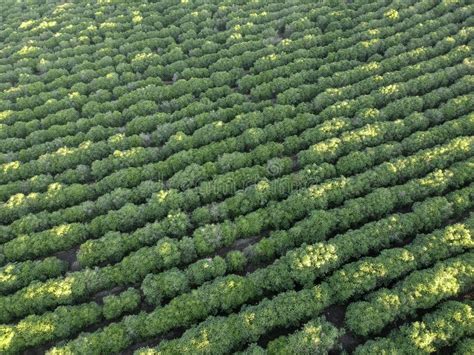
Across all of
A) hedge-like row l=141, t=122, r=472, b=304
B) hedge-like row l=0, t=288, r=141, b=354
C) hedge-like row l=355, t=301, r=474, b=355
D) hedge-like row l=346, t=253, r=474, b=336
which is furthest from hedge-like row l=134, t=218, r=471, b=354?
hedge-like row l=355, t=301, r=474, b=355

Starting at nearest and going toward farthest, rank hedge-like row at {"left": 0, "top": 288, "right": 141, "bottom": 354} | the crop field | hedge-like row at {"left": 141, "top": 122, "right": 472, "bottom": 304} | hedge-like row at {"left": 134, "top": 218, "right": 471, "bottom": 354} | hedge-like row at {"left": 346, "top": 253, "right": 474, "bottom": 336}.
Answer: hedge-like row at {"left": 134, "top": 218, "right": 471, "bottom": 354} → hedge-like row at {"left": 346, "top": 253, "right": 474, "bottom": 336} → hedge-like row at {"left": 0, "top": 288, "right": 141, "bottom": 354} → the crop field → hedge-like row at {"left": 141, "top": 122, "right": 472, "bottom": 304}

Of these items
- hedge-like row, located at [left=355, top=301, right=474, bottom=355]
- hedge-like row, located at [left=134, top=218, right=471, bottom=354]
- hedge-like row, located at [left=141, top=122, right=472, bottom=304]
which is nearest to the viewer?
hedge-like row, located at [left=355, top=301, right=474, bottom=355]

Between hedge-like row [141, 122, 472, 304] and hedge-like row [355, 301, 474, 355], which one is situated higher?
hedge-like row [141, 122, 472, 304]

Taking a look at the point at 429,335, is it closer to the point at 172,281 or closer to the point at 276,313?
the point at 276,313

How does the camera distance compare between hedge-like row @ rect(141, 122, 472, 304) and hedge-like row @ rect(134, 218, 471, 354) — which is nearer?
hedge-like row @ rect(134, 218, 471, 354)

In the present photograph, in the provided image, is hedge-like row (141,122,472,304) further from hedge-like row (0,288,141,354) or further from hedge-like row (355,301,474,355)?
hedge-like row (355,301,474,355)

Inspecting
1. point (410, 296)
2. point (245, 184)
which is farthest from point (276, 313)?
point (245, 184)

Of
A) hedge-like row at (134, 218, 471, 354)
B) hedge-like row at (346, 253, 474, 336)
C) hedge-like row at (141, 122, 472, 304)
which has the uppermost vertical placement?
hedge-like row at (141, 122, 472, 304)

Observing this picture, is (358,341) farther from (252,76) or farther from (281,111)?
(252,76)
